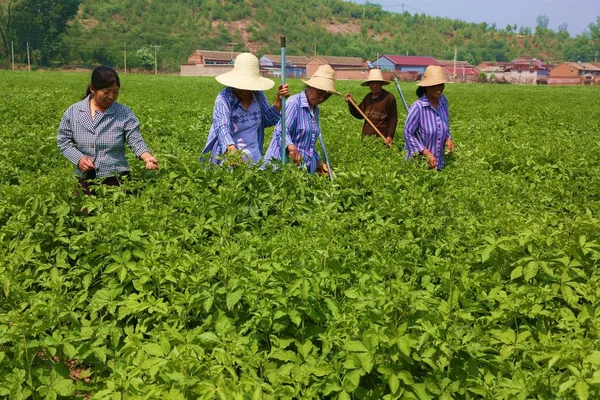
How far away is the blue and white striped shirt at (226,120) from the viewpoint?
474cm

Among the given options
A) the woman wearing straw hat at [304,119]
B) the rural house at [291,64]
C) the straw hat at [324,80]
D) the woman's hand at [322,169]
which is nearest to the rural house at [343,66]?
the rural house at [291,64]

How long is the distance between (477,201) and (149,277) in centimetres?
269

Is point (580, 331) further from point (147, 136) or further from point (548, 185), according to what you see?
point (147, 136)

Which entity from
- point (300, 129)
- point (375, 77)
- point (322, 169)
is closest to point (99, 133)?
point (300, 129)

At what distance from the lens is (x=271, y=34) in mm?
143000

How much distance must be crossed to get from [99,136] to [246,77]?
1.25m

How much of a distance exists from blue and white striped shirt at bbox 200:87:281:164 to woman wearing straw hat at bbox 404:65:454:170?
155 centimetres

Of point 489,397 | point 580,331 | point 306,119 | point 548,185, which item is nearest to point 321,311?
point 489,397

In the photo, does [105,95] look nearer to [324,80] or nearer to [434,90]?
[324,80]

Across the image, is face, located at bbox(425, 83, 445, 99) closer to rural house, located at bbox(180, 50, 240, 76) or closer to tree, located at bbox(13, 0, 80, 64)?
rural house, located at bbox(180, 50, 240, 76)

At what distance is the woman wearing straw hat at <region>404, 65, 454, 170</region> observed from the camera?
5.88 m

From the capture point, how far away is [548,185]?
18.1 feet

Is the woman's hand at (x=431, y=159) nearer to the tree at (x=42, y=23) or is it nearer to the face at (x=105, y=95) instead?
the face at (x=105, y=95)

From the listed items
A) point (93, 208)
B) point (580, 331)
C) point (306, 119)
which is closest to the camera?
point (580, 331)
